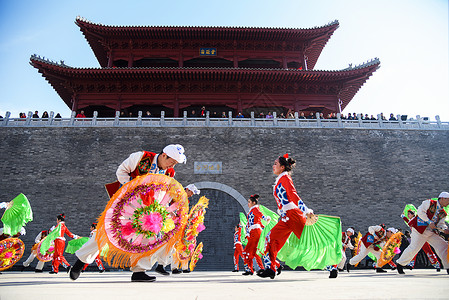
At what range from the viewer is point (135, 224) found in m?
2.68

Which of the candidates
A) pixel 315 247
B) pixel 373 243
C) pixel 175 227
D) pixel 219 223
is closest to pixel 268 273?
pixel 315 247

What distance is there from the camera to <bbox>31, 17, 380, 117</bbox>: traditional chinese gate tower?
12.3 m

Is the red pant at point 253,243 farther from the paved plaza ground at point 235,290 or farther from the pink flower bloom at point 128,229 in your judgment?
the pink flower bloom at point 128,229

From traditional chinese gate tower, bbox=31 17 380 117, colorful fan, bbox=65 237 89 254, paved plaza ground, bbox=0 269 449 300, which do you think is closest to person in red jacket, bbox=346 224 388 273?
paved plaza ground, bbox=0 269 449 300

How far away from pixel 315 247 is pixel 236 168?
7279 mm

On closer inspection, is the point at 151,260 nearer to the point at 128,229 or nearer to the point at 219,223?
the point at 128,229

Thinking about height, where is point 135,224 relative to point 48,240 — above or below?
above

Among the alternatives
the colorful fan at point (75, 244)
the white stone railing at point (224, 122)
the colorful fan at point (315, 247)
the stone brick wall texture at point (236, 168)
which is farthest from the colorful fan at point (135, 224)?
the white stone railing at point (224, 122)

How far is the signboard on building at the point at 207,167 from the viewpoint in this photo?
35.7 ft

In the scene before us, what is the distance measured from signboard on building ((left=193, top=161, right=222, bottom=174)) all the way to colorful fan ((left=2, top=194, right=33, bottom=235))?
5.61 metres

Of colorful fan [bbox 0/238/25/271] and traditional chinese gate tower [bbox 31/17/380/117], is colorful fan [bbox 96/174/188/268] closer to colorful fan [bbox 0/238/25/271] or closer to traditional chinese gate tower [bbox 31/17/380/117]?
colorful fan [bbox 0/238/25/271]

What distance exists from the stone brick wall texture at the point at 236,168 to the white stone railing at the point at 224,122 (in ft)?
0.72

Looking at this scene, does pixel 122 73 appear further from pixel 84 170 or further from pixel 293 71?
pixel 293 71

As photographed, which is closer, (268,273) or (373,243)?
(268,273)
